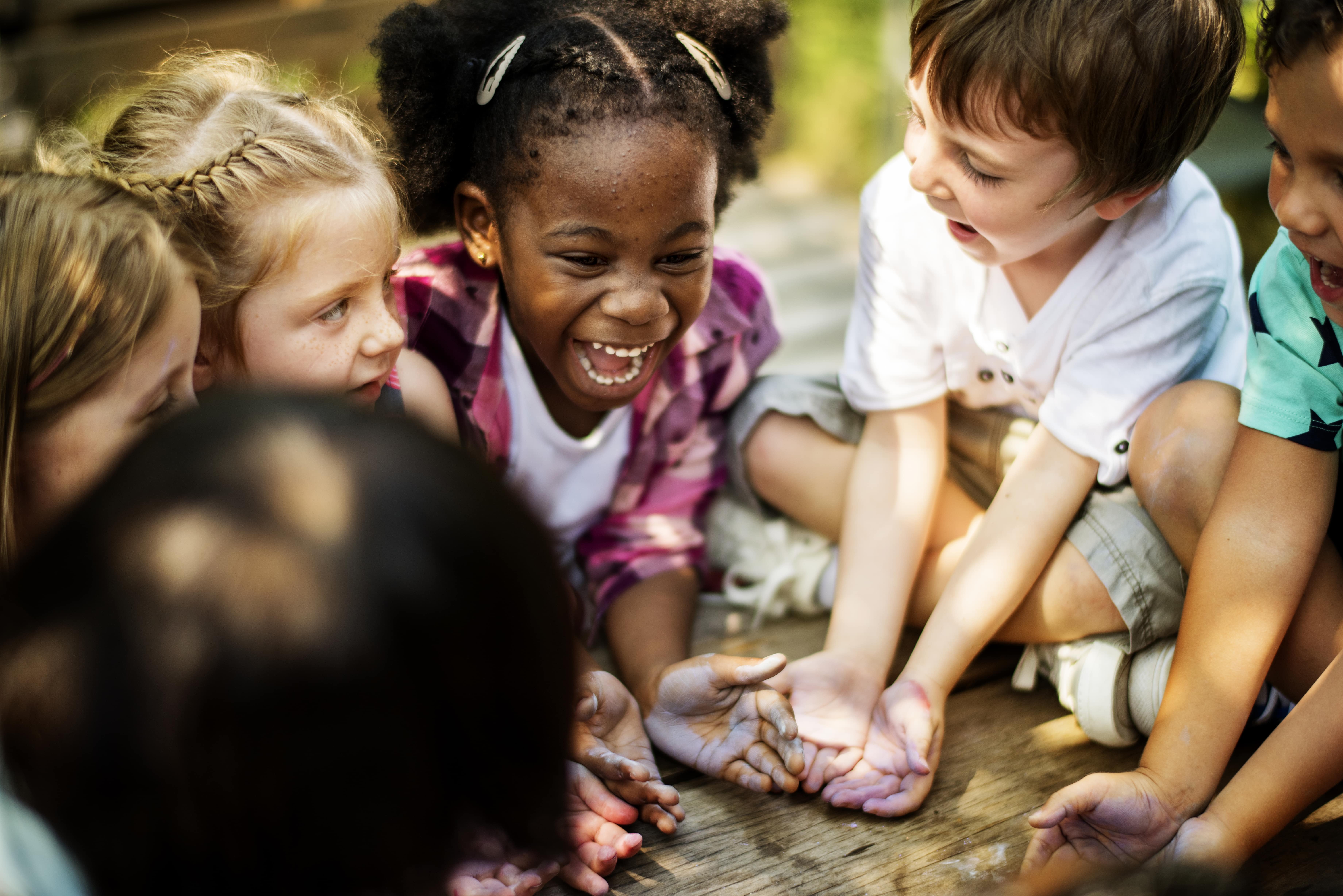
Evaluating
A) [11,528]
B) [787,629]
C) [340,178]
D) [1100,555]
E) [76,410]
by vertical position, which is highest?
[340,178]

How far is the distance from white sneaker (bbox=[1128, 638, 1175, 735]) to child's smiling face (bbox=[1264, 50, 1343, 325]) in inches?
22.3

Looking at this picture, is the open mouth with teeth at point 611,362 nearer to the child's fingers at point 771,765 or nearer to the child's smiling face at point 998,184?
the child's smiling face at point 998,184

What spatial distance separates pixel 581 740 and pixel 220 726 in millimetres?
754

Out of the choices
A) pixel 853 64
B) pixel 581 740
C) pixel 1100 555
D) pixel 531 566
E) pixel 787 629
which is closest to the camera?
pixel 531 566

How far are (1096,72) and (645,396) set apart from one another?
35.2 inches

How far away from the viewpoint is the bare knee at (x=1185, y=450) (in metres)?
1.50

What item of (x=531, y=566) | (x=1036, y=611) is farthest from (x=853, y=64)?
(x=531, y=566)

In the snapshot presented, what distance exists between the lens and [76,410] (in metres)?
1.19

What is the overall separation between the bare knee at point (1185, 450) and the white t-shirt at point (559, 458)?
86cm

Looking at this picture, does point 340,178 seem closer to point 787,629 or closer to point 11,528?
point 11,528

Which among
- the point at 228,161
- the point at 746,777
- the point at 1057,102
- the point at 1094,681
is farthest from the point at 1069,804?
the point at 228,161

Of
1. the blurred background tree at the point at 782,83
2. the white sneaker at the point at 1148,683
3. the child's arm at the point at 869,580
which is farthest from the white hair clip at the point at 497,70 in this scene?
the blurred background tree at the point at 782,83

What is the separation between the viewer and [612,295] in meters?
1.59

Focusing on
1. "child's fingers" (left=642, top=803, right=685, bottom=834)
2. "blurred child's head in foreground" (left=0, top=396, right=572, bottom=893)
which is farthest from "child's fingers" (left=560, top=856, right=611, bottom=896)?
"blurred child's head in foreground" (left=0, top=396, right=572, bottom=893)
